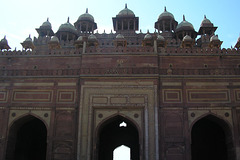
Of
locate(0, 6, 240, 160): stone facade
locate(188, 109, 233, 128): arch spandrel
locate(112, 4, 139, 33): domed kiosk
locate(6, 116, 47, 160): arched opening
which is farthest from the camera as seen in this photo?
locate(112, 4, 139, 33): domed kiosk

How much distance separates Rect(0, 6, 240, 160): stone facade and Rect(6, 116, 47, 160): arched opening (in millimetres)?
75

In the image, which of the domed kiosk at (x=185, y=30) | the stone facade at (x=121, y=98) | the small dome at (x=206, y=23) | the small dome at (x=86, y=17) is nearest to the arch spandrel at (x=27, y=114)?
the stone facade at (x=121, y=98)

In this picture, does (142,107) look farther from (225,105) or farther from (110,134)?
(110,134)

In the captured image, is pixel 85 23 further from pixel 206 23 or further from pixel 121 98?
pixel 121 98

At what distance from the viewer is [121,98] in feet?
39.7

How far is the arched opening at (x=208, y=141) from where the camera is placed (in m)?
13.0

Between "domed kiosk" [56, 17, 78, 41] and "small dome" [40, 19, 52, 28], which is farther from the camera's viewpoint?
"small dome" [40, 19, 52, 28]

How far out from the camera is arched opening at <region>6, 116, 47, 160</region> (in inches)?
489

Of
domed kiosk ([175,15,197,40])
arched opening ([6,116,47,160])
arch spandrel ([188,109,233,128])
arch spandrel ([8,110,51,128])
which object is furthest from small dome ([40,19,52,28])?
arch spandrel ([188,109,233,128])

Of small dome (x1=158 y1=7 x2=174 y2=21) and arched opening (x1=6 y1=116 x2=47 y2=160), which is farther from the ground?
small dome (x1=158 y1=7 x2=174 y2=21)

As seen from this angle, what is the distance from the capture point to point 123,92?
12188 millimetres

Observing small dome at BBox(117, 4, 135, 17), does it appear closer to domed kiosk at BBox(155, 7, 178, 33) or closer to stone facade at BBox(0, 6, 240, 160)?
domed kiosk at BBox(155, 7, 178, 33)

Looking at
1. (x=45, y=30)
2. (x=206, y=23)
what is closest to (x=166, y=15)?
(x=206, y=23)

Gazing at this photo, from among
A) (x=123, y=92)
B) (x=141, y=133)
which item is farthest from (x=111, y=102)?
(x=141, y=133)
